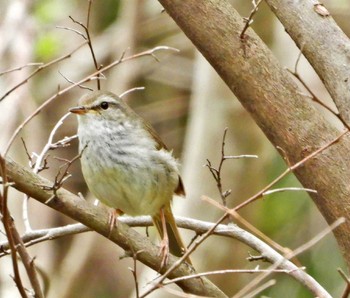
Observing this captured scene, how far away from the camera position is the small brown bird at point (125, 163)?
4.34 meters

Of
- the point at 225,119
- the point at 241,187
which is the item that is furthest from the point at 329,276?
the point at 225,119

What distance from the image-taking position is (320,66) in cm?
364

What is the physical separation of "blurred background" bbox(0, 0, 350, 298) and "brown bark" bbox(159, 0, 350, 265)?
378cm

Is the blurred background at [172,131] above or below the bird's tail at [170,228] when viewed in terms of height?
below

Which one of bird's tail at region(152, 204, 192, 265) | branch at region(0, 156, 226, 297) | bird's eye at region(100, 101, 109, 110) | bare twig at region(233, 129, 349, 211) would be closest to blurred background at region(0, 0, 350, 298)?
bird's tail at region(152, 204, 192, 265)

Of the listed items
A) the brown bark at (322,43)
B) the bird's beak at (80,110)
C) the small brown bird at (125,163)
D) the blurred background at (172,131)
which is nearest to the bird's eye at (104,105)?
the small brown bird at (125,163)

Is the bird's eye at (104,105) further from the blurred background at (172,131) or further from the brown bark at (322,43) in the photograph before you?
the blurred background at (172,131)

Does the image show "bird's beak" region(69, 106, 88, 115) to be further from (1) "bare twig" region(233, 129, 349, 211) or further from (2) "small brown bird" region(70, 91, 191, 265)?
(1) "bare twig" region(233, 129, 349, 211)

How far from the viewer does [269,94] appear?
3584 mm

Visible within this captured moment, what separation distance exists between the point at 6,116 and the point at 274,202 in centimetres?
278

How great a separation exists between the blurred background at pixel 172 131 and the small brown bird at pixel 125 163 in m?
2.66

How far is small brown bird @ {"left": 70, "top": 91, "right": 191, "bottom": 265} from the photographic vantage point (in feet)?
14.2

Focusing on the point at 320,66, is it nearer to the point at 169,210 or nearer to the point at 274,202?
the point at 169,210

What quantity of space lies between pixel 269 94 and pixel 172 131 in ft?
20.6
